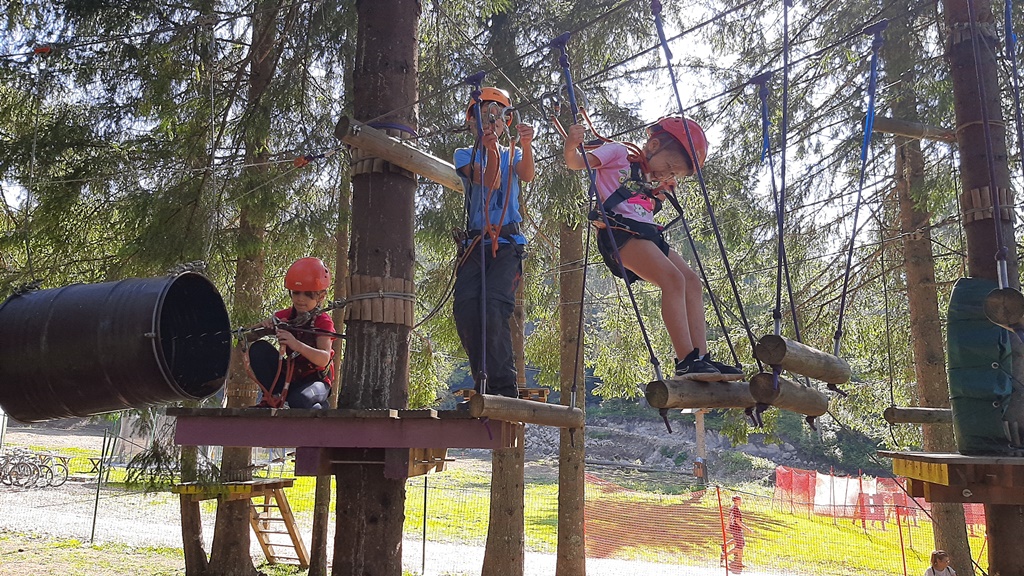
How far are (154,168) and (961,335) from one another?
5942 mm

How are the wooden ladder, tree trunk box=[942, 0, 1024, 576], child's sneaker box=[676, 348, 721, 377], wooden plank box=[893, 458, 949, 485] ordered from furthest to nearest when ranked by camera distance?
1. the wooden ladder
2. tree trunk box=[942, 0, 1024, 576]
3. wooden plank box=[893, 458, 949, 485]
4. child's sneaker box=[676, 348, 721, 377]

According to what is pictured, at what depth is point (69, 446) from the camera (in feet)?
96.7

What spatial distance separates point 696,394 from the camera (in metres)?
3.25

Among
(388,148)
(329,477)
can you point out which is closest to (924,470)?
(388,148)

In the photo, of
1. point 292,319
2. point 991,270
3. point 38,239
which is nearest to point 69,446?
point 38,239

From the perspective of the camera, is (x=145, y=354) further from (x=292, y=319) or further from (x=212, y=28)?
(x=212, y=28)

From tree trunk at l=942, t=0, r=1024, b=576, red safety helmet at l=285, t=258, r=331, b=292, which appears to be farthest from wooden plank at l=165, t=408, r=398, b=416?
tree trunk at l=942, t=0, r=1024, b=576

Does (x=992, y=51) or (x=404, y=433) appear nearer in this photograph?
(x=404, y=433)

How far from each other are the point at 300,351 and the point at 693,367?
1.85 meters

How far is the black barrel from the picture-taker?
296 cm

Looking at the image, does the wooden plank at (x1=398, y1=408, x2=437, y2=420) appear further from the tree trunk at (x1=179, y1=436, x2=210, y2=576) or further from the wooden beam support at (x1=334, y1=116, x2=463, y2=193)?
the tree trunk at (x1=179, y1=436, x2=210, y2=576)

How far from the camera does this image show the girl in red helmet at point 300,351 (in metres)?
3.72

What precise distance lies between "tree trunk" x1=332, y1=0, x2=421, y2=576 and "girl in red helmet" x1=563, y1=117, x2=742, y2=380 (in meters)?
0.91

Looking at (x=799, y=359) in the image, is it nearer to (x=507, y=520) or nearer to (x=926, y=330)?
(x=926, y=330)
